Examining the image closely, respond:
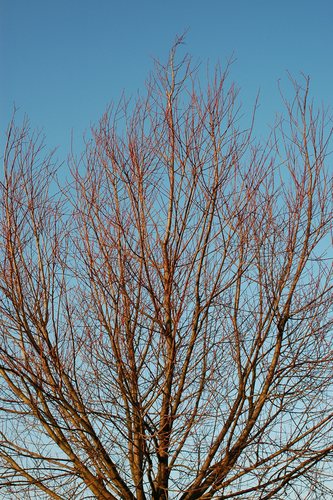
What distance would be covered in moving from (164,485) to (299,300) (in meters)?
1.79

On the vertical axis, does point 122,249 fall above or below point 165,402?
above

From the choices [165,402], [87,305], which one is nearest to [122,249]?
[87,305]

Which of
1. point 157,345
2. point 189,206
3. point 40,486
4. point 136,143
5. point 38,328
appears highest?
point 136,143

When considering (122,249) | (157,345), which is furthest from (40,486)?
(122,249)

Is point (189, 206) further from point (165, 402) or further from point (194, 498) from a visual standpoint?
point (194, 498)

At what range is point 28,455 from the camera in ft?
18.0

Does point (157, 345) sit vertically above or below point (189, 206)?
below

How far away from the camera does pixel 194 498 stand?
535cm

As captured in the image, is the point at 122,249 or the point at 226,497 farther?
the point at 122,249

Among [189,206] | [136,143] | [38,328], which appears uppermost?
[136,143]

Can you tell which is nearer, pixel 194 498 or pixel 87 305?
pixel 194 498

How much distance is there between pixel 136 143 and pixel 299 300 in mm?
1838

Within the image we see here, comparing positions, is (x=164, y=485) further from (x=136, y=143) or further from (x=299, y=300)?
(x=136, y=143)

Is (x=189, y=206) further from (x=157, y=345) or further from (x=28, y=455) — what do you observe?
(x=28, y=455)
